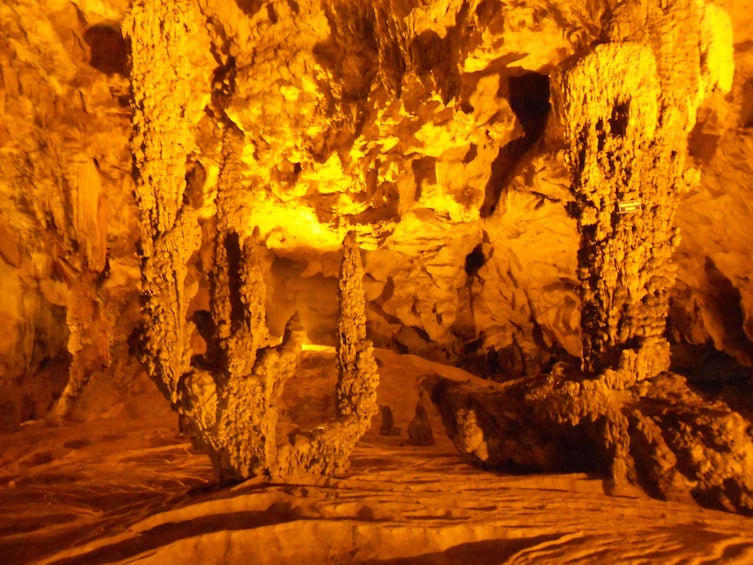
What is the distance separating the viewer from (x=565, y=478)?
5270 millimetres

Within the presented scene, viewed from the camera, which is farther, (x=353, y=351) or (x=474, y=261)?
(x=474, y=261)

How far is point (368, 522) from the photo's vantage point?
4.00 m

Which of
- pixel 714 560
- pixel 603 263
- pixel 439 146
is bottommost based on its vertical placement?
pixel 714 560

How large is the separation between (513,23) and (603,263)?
2667 millimetres

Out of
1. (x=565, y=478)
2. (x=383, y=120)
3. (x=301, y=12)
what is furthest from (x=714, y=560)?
(x=301, y=12)

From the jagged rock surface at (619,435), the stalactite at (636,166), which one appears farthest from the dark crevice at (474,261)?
the stalactite at (636,166)

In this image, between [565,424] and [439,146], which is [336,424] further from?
[439,146]

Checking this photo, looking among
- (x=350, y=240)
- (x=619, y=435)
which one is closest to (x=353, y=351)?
(x=350, y=240)

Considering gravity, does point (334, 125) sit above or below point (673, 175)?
above

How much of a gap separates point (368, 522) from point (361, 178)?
6052mm

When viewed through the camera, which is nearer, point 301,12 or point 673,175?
point 673,175

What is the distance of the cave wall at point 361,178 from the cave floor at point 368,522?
334 centimetres

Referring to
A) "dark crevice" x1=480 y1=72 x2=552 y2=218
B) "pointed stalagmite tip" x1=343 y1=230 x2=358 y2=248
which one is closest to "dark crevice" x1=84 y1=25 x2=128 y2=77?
"pointed stalagmite tip" x1=343 y1=230 x2=358 y2=248

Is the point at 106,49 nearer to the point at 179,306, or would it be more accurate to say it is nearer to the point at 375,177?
the point at 375,177
